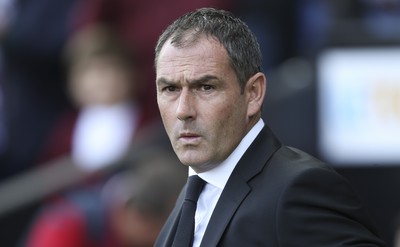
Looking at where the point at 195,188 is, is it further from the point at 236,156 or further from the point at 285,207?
→ the point at 285,207

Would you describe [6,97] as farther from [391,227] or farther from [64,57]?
[391,227]

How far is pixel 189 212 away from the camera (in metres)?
2.68

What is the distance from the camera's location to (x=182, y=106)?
2541 millimetres

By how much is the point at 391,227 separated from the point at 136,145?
150 centimetres

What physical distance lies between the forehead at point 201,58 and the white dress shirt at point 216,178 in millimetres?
214

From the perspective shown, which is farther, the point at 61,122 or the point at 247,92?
the point at 61,122

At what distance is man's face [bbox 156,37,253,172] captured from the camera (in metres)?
2.52

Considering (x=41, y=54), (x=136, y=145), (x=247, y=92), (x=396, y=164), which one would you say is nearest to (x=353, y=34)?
(x=396, y=164)

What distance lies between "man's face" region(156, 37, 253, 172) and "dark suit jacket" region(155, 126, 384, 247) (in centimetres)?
9

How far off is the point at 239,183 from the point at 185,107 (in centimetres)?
23

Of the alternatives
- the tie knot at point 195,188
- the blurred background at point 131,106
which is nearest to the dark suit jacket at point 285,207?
the tie knot at point 195,188

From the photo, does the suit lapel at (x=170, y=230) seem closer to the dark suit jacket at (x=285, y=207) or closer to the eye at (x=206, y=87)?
the dark suit jacket at (x=285, y=207)

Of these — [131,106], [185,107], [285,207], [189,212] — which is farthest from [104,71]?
[285,207]

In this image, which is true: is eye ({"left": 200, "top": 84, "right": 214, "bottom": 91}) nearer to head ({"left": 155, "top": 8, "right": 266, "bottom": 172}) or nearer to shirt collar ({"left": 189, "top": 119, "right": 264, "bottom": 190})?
head ({"left": 155, "top": 8, "right": 266, "bottom": 172})
